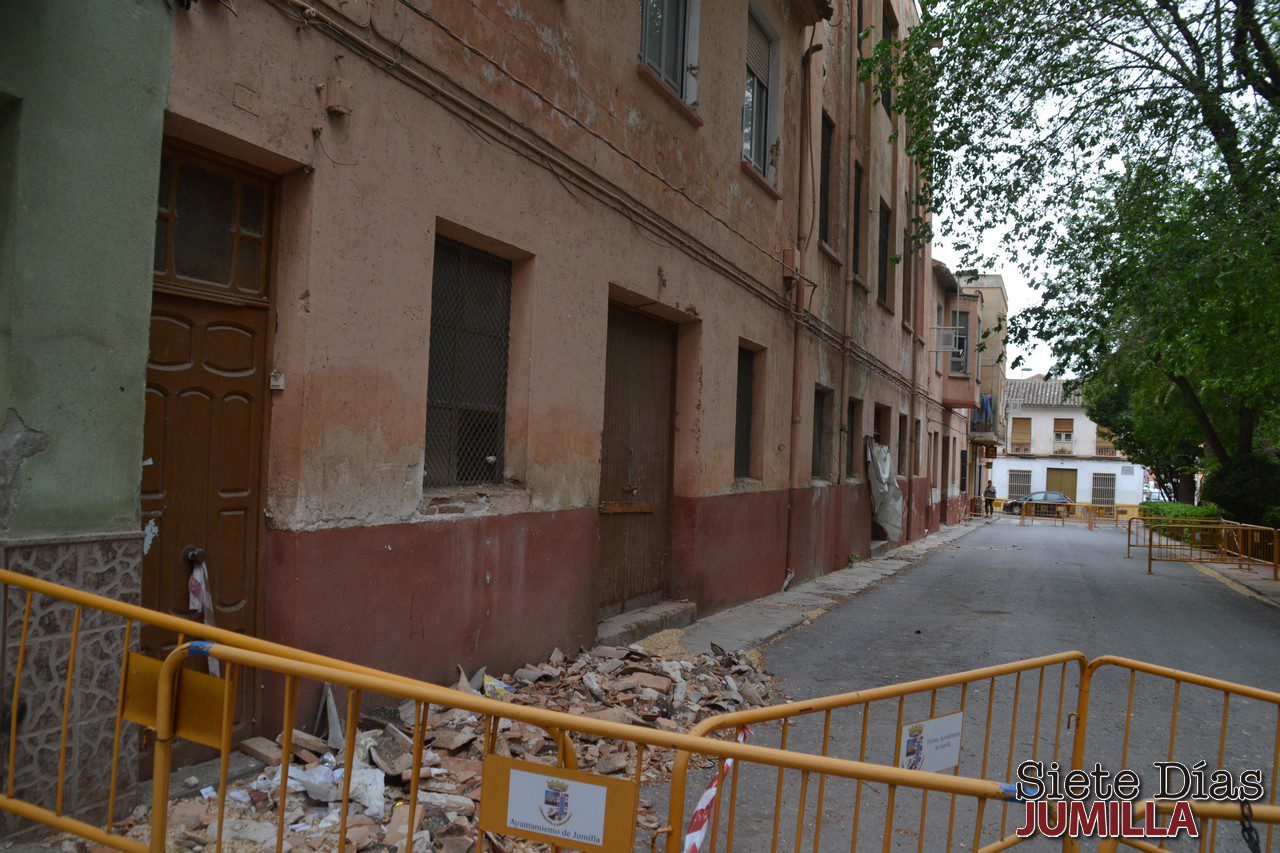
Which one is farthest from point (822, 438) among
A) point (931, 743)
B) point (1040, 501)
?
point (1040, 501)

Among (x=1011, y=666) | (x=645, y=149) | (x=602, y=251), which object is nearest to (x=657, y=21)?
(x=645, y=149)

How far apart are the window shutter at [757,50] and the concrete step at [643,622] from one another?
619 cm

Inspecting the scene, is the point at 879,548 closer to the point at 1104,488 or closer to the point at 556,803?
the point at 556,803

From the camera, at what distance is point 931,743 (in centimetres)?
341

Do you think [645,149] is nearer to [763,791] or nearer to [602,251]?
[602,251]

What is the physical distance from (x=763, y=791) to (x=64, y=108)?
4.38 meters

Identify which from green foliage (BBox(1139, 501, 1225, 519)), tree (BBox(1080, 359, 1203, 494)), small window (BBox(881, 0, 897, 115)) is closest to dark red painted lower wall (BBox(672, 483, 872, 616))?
tree (BBox(1080, 359, 1203, 494))

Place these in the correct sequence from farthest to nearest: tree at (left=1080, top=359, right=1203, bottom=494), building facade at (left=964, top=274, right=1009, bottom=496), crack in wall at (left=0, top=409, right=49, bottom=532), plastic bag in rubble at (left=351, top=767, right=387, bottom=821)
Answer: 1. building facade at (left=964, top=274, right=1009, bottom=496)
2. tree at (left=1080, top=359, right=1203, bottom=494)
3. plastic bag in rubble at (left=351, top=767, right=387, bottom=821)
4. crack in wall at (left=0, top=409, right=49, bottom=532)

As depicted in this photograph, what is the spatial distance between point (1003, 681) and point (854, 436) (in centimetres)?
896

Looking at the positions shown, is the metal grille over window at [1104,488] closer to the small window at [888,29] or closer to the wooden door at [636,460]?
the small window at [888,29]

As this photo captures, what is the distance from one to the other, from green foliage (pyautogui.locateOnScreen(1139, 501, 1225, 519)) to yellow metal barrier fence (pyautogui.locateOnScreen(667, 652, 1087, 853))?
21.0 meters

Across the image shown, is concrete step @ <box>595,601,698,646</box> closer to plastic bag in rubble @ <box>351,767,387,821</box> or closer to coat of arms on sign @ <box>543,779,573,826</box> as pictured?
plastic bag in rubble @ <box>351,767,387,821</box>

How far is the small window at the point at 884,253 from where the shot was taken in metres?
17.4

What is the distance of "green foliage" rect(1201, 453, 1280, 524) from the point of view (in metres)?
22.5
